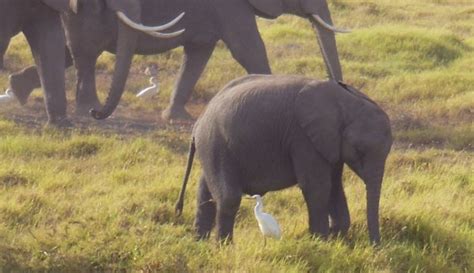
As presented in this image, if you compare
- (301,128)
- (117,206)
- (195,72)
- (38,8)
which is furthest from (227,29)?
(301,128)

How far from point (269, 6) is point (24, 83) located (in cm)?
263

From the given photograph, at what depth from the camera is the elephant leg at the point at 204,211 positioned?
6176 millimetres

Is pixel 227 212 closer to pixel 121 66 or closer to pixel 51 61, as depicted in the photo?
pixel 121 66

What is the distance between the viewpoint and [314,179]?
18.7 ft

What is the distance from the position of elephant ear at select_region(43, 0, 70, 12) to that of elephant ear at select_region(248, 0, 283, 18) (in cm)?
187

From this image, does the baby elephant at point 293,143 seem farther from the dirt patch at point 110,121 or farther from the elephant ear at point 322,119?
the dirt patch at point 110,121

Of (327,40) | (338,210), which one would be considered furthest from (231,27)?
(338,210)

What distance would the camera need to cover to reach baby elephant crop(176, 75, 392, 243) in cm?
569

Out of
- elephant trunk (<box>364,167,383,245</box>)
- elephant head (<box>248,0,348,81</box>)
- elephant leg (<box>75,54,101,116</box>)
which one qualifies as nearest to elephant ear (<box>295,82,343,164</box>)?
elephant trunk (<box>364,167,383,245</box>)

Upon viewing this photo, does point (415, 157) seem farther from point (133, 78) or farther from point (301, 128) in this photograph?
point (133, 78)

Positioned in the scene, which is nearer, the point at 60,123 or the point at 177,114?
the point at 60,123

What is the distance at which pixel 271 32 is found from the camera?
14.8m

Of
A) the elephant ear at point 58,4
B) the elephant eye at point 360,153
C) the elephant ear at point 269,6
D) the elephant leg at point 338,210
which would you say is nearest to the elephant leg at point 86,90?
the elephant ear at point 58,4

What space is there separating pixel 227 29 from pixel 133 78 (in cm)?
284
